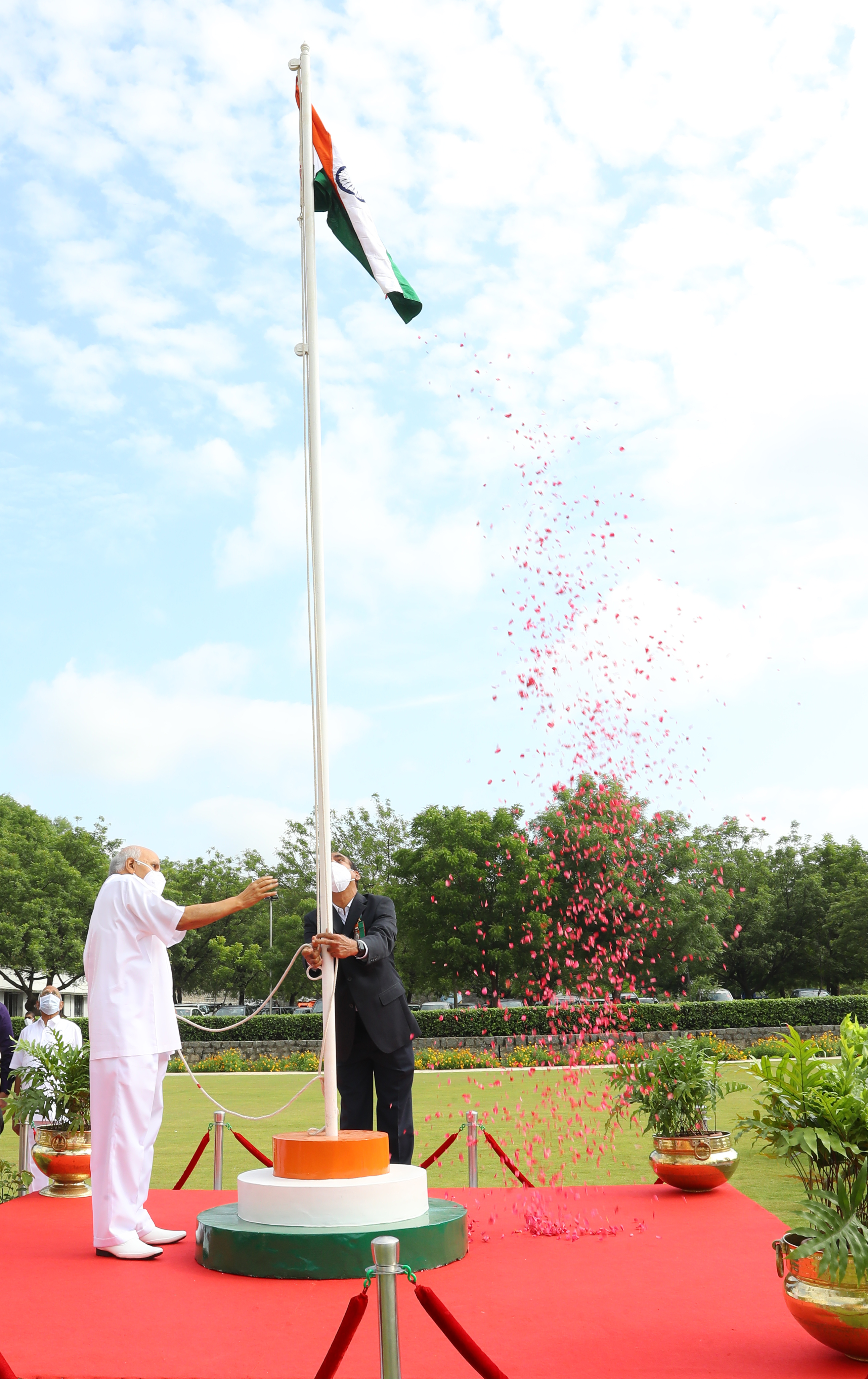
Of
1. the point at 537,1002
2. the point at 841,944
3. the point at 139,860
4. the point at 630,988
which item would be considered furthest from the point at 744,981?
the point at 139,860

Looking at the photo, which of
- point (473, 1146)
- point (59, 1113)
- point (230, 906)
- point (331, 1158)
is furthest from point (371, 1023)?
point (59, 1113)

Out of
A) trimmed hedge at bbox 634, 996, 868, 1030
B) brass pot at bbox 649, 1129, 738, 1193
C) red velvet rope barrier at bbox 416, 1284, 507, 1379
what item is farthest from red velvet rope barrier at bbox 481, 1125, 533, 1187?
trimmed hedge at bbox 634, 996, 868, 1030

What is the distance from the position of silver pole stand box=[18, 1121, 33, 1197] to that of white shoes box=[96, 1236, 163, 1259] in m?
2.49

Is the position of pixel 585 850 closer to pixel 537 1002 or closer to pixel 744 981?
pixel 537 1002

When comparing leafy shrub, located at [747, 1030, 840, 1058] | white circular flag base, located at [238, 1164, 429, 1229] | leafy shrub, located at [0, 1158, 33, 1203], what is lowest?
leafy shrub, located at [747, 1030, 840, 1058]

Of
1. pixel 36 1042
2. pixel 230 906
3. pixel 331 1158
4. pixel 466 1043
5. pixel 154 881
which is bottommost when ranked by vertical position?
pixel 466 1043

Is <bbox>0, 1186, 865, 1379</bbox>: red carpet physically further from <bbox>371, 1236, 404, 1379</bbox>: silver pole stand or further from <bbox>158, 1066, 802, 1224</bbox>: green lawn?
<bbox>158, 1066, 802, 1224</bbox>: green lawn

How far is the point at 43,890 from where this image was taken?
38.2 m

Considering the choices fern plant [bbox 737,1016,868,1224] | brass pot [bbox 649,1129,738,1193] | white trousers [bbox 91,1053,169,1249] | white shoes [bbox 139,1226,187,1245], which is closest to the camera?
fern plant [bbox 737,1016,868,1224]

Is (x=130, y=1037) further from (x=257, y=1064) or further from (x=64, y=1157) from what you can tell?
(x=257, y=1064)

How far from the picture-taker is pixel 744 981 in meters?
45.3

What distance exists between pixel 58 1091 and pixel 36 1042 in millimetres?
2752

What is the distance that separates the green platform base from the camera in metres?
4.95

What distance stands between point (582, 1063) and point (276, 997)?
114 feet
